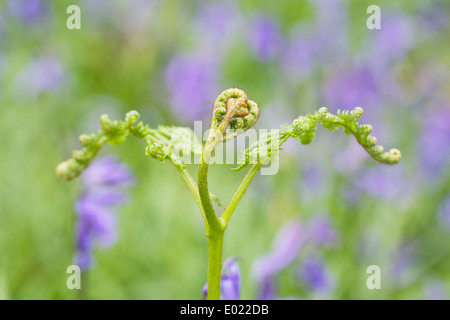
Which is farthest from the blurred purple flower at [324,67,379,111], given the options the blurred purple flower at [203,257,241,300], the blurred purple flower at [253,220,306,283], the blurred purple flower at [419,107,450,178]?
the blurred purple flower at [203,257,241,300]

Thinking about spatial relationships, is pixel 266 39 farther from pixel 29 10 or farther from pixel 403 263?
pixel 403 263

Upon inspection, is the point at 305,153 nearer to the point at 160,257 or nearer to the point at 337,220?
the point at 337,220

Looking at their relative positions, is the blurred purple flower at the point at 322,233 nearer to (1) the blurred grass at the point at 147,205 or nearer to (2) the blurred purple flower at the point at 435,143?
(1) the blurred grass at the point at 147,205

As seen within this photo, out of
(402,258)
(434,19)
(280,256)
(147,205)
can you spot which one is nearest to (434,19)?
(434,19)

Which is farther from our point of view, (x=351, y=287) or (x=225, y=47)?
(x=225, y=47)

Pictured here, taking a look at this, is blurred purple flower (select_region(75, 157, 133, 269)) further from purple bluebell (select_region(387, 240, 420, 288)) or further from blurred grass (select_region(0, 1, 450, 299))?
purple bluebell (select_region(387, 240, 420, 288))

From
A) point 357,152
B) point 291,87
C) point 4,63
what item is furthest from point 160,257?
point 4,63
